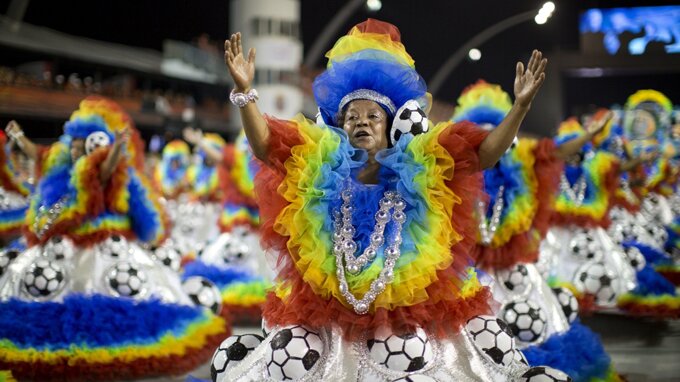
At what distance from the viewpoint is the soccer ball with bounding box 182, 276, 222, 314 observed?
657 centimetres

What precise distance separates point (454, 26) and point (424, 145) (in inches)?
127

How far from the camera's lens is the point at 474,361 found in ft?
11.7

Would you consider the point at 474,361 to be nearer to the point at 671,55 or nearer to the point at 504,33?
the point at 671,55

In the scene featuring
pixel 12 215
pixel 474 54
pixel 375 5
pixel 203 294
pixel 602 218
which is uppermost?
pixel 474 54

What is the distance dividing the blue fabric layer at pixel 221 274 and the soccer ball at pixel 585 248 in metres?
3.09

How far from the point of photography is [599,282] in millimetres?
7598

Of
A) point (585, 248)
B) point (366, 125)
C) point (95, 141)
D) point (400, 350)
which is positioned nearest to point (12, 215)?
point (95, 141)

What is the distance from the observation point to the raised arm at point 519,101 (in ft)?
11.2

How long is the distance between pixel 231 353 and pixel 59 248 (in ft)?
8.87

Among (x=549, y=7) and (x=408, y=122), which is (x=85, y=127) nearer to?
(x=408, y=122)

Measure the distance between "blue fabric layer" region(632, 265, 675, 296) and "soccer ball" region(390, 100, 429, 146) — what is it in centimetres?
508

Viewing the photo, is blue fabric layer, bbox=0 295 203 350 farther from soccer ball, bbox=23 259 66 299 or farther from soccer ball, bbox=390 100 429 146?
soccer ball, bbox=390 100 429 146

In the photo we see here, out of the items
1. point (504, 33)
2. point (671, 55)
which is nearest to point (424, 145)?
point (671, 55)

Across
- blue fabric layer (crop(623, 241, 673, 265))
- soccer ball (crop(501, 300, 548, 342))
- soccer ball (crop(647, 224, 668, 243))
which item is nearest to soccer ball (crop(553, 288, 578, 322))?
soccer ball (crop(501, 300, 548, 342))
